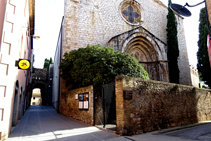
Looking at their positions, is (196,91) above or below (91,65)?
below

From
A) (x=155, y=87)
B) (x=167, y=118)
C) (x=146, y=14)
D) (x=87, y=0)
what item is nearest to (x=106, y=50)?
(x=155, y=87)

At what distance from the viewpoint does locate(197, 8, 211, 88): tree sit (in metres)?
19.0

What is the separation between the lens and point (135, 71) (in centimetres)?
1088

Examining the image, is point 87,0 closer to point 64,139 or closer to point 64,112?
point 64,112

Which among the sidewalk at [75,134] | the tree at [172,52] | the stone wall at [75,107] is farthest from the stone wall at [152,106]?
the tree at [172,52]

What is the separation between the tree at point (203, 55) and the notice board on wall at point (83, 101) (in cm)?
1628

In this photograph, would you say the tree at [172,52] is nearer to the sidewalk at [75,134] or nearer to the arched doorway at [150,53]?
the arched doorway at [150,53]

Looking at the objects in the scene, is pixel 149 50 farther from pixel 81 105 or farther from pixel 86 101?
pixel 86 101

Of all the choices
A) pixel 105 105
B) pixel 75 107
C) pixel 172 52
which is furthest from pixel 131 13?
pixel 105 105

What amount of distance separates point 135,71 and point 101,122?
425 cm

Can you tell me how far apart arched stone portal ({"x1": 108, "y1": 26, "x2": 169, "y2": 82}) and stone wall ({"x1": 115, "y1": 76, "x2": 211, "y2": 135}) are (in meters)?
8.22

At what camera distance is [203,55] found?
19.5m

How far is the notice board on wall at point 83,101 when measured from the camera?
912 centimetres

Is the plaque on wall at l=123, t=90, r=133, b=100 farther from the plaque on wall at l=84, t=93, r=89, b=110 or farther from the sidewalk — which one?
the plaque on wall at l=84, t=93, r=89, b=110
